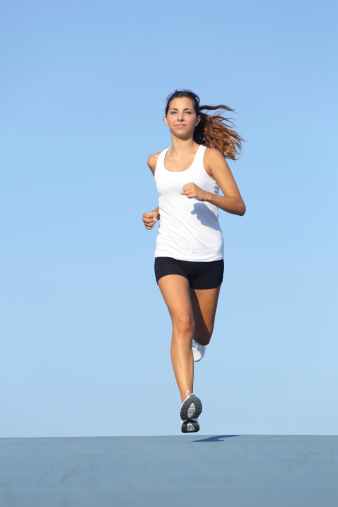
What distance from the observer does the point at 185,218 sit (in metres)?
5.07

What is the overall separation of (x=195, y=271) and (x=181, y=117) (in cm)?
108

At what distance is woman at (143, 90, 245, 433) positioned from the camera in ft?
15.7

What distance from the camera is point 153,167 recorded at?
5.45 metres

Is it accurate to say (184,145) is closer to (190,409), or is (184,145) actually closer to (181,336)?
(181,336)

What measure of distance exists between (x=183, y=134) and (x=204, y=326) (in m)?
1.43

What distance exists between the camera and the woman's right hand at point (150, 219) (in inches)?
201

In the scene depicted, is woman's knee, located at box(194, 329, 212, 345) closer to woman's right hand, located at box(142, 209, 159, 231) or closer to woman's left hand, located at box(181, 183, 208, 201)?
woman's right hand, located at box(142, 209, 159, 231)
